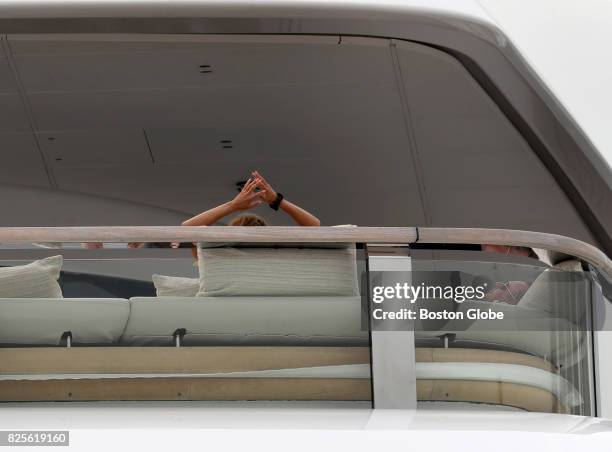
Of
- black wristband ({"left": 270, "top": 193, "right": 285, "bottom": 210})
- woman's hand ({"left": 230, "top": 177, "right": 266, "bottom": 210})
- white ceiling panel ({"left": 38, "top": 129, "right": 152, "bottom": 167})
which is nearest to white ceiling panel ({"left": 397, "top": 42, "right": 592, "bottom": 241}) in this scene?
white ceiling panel ({"left": 38, "top": 129, "right": 152, "bottom": 167})

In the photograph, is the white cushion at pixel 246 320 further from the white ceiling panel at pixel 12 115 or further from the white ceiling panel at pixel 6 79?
the white ceiling panel at pixel 12 115

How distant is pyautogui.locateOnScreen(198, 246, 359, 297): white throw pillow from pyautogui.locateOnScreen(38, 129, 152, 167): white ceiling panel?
629 cm

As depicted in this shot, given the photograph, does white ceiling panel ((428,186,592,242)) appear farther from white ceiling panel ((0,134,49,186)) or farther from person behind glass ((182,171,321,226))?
person behind glass ((182,171,321,226))

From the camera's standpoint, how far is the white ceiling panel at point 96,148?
7.98 metres

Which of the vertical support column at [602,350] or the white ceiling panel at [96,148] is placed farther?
the white ceiling panel at [96,148]

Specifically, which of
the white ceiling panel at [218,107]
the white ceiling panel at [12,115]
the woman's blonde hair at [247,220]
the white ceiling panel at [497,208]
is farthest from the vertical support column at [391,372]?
the white ceiling panel at [497,208]

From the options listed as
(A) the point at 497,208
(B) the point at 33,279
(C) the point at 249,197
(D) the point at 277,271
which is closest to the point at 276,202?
(C) the point at 249,197

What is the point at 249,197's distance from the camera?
2611 millimetres

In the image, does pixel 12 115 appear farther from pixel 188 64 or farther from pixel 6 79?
pixel 188 64

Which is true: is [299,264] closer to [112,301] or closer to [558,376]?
[112,301]

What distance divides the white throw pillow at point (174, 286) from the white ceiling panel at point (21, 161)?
21.2 feet

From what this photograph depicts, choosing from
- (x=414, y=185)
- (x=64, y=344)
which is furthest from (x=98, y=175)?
(x=64, y=344)

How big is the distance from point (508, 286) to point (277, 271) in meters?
0.44

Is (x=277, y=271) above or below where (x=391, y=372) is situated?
above
